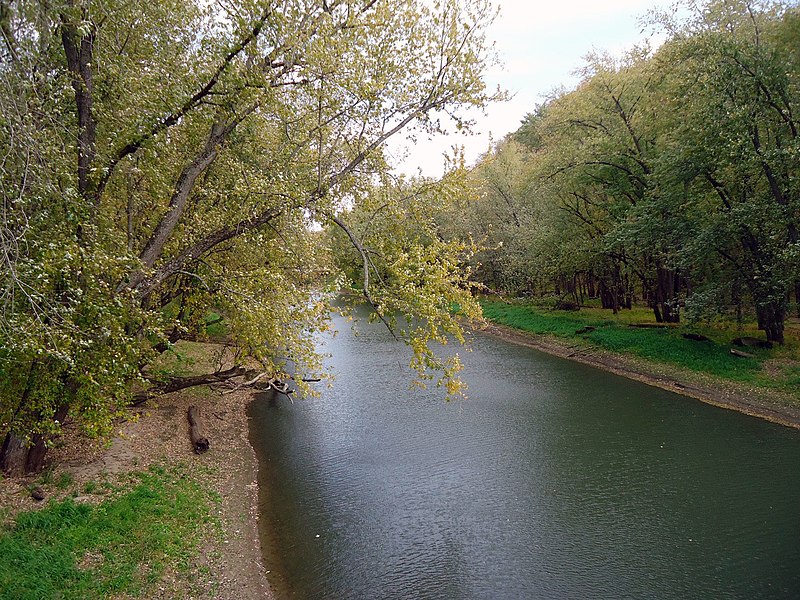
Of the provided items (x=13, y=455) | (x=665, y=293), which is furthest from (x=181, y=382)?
(x=665, y=293)

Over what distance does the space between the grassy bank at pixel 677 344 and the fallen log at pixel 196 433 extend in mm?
18142

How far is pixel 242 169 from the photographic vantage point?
1023cm

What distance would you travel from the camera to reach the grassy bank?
1880 centimetres

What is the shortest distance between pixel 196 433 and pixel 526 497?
8676mm

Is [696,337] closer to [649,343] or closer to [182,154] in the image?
[649,343]

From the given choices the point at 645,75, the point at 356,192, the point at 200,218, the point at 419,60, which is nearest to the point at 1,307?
the point at 200,218

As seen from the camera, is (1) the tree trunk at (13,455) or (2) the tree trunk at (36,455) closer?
(1) the tree trunk at (13,455)

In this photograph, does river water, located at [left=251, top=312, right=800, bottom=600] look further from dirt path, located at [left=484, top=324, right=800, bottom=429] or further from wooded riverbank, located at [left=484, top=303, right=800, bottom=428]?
wooded riverbank, located at [left=484, top=303, right=800, bottom=428]

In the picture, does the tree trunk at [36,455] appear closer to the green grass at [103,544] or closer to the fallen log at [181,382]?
the green grass at [103,544]

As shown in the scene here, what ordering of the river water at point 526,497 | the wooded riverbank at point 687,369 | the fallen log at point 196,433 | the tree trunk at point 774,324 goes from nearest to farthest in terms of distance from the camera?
the river water at point 526,497 → the fallen log at point 196,433 → the wooded riverbank at point 687,369 → the tree trunk at point 774,324

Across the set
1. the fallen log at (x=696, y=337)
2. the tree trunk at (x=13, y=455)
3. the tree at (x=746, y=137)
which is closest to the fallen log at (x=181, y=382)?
the tree trunk at (x=13, y=455)

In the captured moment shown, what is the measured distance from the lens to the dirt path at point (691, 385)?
1662 cm

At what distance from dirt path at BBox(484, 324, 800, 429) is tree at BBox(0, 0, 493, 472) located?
7481 mm

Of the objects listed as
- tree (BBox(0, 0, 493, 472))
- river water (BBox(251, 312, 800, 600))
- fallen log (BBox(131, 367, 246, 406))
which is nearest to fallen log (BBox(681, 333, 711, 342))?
river water (BBox(251, 312, 800, 600))
